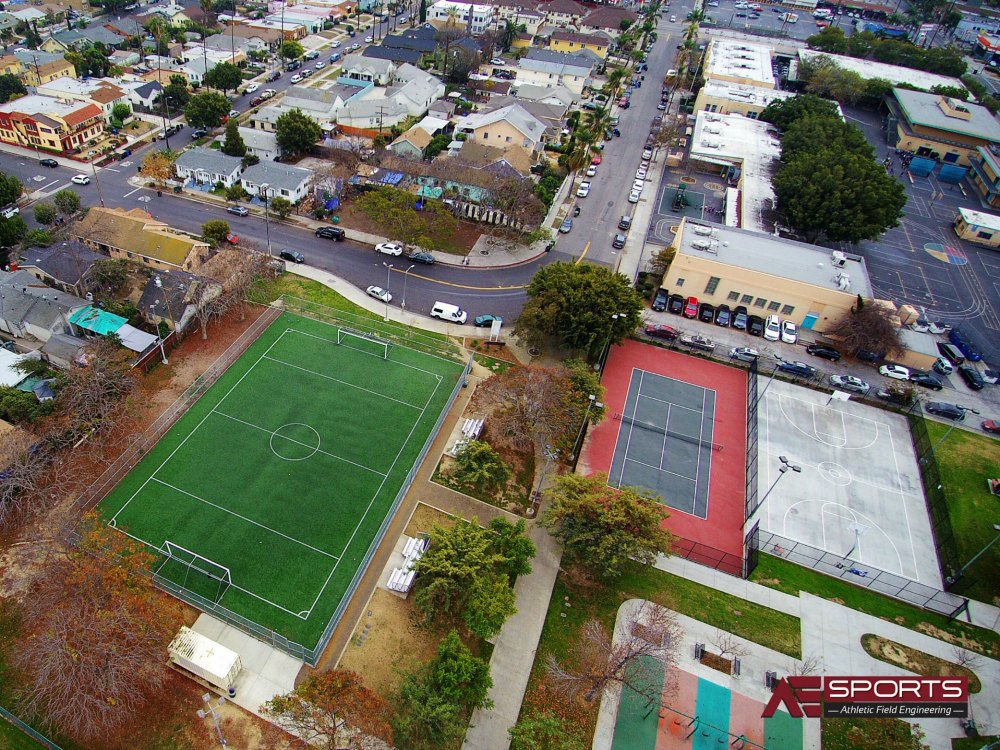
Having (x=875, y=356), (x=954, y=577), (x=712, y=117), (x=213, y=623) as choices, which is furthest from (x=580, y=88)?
(x=213, y=623)

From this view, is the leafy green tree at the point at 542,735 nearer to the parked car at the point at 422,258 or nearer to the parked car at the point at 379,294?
the parked car at the point at 379,294

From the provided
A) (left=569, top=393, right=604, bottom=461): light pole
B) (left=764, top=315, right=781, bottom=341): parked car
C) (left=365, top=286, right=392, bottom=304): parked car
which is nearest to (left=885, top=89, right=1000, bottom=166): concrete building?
(left=764, top=315, right=781, bottom=341): parked car

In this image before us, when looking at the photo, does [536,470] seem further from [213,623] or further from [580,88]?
[580,88]

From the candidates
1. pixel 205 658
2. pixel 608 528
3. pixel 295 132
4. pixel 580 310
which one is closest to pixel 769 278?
pixel 580 310

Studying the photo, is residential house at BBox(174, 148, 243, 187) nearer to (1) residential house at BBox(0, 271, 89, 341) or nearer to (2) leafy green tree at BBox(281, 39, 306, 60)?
(1) residential house at BBox(0, 271, 89, 341)

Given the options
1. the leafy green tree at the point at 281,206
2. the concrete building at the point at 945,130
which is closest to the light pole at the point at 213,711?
the leafy green tree at the point at 281,206

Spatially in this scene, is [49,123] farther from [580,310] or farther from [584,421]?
[584,421]
